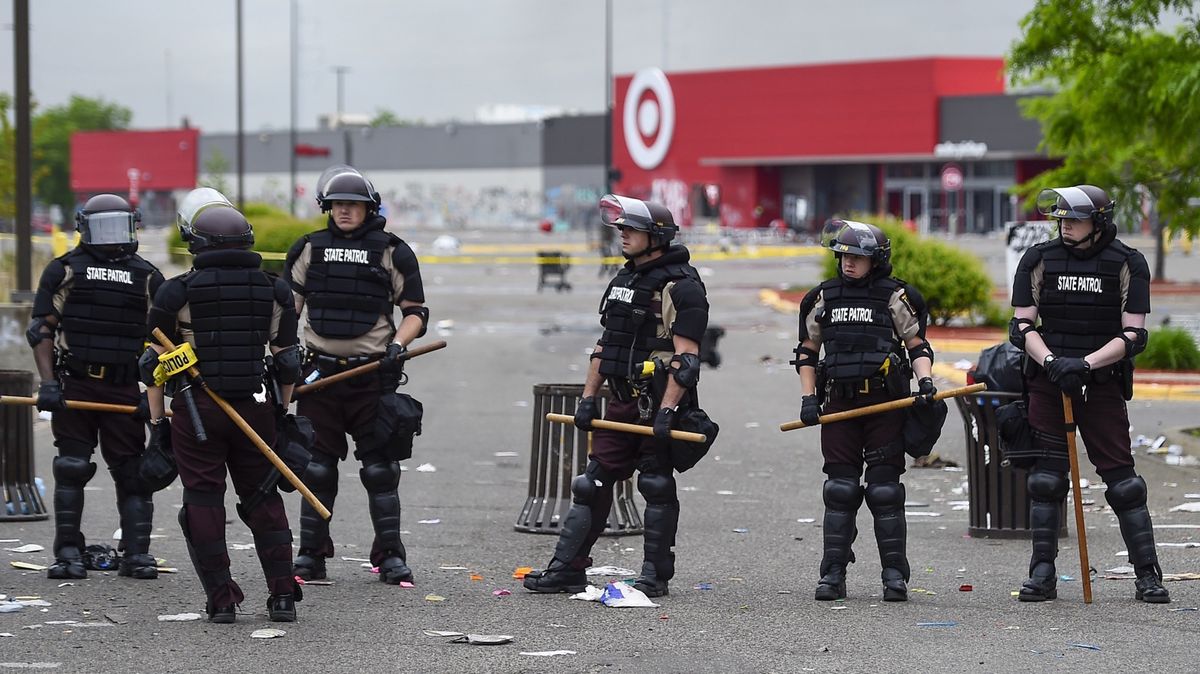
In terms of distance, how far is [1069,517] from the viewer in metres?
10.7

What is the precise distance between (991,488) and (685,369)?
2910 millimetres

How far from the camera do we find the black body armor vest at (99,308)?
Answer: 27.8ft

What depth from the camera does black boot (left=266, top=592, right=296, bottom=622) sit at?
24.1 ft

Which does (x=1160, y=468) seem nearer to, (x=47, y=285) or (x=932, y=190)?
(x=47, y=285)

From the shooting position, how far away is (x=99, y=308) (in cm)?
850

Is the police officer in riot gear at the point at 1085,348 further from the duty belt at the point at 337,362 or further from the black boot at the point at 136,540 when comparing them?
the black boot at the point at 136,540

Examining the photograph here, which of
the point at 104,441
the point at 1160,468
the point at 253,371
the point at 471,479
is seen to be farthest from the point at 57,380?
the point at 1160,468

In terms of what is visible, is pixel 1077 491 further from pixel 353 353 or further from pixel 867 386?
pixel 353 353

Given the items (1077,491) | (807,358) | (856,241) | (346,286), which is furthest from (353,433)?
(1077,491)

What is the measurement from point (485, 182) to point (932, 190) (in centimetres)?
2632

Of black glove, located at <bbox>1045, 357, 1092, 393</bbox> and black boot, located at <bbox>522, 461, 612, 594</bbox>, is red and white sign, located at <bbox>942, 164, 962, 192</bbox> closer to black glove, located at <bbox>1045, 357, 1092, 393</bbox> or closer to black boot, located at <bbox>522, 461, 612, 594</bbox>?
black glove, located at <bbox>1045, 357, 1092, 393</bbox>

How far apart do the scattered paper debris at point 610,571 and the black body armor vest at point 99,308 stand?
260 centimetres

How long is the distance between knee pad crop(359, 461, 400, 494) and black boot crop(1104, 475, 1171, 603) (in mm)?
3508

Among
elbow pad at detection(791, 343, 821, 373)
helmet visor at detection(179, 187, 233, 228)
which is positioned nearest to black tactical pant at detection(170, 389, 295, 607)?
helmet visor at detection(179, 187, 233, 228)
